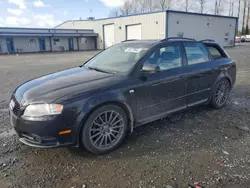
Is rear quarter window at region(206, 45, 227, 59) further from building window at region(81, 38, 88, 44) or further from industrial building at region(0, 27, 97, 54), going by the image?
building window at region(81, 38, 88, 44)

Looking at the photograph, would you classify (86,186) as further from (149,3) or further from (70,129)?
(149,3)

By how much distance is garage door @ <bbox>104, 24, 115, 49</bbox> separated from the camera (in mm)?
36119

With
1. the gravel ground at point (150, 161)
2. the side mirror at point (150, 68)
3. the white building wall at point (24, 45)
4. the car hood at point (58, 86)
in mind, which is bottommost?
the gravel ground at point (150, 161)

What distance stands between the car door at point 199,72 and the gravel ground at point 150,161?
631 millimetres

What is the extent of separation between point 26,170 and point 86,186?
2.97 feet

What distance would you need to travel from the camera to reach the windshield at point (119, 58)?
3463mm

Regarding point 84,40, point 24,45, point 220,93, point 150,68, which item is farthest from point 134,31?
point 150,68

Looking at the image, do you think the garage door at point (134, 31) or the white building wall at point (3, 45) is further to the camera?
the white building wall at point (3, 45)

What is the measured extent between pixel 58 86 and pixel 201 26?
32860mm

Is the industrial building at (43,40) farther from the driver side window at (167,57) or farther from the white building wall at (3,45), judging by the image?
the driver side window at (167,57)

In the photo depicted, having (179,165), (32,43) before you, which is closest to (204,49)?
(179,165)

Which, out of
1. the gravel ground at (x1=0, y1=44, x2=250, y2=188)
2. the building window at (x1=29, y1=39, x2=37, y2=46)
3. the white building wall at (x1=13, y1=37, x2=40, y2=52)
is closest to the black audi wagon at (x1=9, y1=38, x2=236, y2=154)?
the gravel ground at (x1=0, y1=44, x2=250, y2=188)

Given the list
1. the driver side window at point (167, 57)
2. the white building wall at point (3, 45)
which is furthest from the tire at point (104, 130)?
the white building wall at point (3, 45)

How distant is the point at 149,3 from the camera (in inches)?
2616
